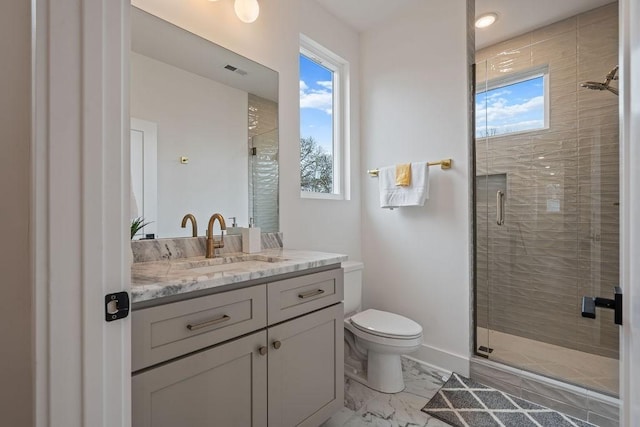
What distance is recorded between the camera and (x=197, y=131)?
1.63 meters

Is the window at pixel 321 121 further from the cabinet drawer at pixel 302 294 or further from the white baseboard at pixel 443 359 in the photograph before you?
the white baseboard at pixel 443 359

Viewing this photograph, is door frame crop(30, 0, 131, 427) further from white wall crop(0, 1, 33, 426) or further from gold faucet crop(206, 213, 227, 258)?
gold faucet crop(206, 213, 227, 258)

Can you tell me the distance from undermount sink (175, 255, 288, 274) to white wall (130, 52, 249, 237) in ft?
0.72

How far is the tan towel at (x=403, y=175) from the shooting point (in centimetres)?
226

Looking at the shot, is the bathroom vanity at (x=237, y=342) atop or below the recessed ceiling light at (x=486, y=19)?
below

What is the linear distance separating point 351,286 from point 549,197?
1.57m

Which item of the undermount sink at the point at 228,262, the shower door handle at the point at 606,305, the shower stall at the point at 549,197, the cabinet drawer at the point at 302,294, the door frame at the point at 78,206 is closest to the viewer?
the door frame at the point at 78,206

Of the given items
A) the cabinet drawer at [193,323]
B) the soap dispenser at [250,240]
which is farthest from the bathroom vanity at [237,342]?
the soap dispenser at [250,240]

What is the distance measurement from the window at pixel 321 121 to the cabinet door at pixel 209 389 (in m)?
1.30

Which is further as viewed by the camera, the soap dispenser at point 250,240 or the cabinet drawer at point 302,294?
the soap dispenser at point 250,240

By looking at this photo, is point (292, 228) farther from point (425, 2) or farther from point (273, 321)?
point (425, 2)

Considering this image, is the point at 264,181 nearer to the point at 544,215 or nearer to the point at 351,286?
the point at 351,286

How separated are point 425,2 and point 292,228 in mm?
1906

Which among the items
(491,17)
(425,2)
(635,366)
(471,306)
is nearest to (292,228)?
(471,306)
